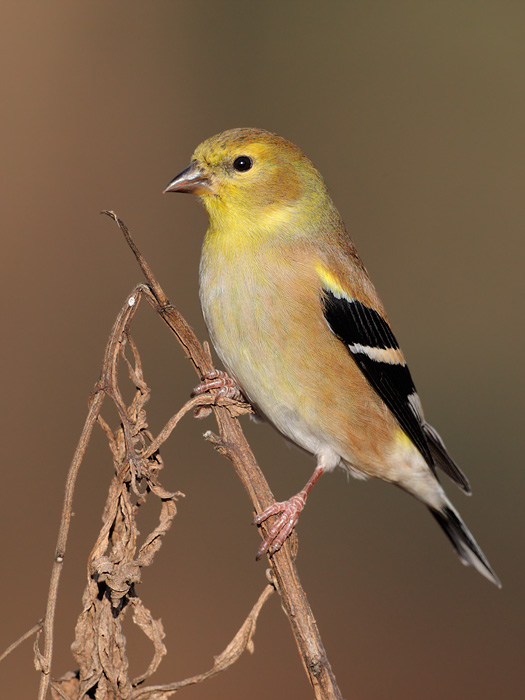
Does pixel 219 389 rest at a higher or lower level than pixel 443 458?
higher

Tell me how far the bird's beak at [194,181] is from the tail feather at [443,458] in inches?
59.1

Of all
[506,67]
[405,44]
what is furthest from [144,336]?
[506,67]

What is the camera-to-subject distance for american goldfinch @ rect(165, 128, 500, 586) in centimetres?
281

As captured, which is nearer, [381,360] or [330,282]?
[330,282]

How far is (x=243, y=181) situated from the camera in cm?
305

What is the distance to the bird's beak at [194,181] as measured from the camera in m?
3.00

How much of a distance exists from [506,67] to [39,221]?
510 cm

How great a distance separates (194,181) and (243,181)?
0.67ft

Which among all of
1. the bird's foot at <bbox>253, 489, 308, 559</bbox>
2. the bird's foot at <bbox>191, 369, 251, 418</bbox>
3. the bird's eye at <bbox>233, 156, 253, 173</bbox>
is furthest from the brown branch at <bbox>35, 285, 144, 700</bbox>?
the bird's eye at <bbox>233, 156, 253, 173</bbox>

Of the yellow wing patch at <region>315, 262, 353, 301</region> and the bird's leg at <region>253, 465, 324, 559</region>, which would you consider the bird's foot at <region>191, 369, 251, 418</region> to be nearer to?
the bird's leg at <region>253, 465, 324, 559</region>

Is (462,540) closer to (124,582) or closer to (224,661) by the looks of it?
(224,661)

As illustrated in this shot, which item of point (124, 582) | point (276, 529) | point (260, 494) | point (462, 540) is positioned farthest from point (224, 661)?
point (462, 540)

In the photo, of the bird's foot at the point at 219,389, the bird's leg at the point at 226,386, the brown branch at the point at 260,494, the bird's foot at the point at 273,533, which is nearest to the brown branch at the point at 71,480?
the brown branch at the point at 260,494

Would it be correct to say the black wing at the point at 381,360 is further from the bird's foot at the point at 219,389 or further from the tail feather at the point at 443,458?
the bird's foot at the point at 219,389
